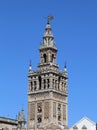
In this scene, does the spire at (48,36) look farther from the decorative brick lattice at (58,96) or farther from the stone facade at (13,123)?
the stone facade at (13,123)

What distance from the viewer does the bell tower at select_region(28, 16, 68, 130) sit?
121 m

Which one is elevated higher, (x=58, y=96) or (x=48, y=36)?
(x=48, y=36)

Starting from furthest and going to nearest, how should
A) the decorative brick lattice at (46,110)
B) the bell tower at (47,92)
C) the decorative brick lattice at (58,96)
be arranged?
the decorative brick lattice at (58,96) < the bell tower at (47,92) < the decorative brick lattice at (46,110)

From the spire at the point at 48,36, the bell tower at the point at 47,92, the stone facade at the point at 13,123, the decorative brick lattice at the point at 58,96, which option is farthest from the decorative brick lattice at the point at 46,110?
the spire at the point at 48,36

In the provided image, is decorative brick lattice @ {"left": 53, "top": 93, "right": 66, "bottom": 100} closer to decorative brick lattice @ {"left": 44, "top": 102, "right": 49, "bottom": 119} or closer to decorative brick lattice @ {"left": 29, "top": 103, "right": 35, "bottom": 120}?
decorative brick lattice @ {"left": 44, "top": 102, "right": 49, "bottom": 119}

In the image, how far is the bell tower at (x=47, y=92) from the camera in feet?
397

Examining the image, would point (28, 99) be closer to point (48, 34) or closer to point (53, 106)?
point (53, 106)

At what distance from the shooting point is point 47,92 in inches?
4823

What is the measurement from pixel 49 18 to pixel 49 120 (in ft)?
89.0

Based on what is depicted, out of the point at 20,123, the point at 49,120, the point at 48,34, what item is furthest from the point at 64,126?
the point at 48,34

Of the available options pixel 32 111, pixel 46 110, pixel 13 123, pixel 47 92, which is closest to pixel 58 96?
pixel 47 92

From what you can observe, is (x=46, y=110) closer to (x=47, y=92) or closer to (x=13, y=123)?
(x=47, y=92)

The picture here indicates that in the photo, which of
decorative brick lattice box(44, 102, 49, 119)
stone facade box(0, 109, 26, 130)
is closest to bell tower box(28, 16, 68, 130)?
decorative brick lattice box(44, 102, 49, 119)

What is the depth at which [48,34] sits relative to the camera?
425ft
